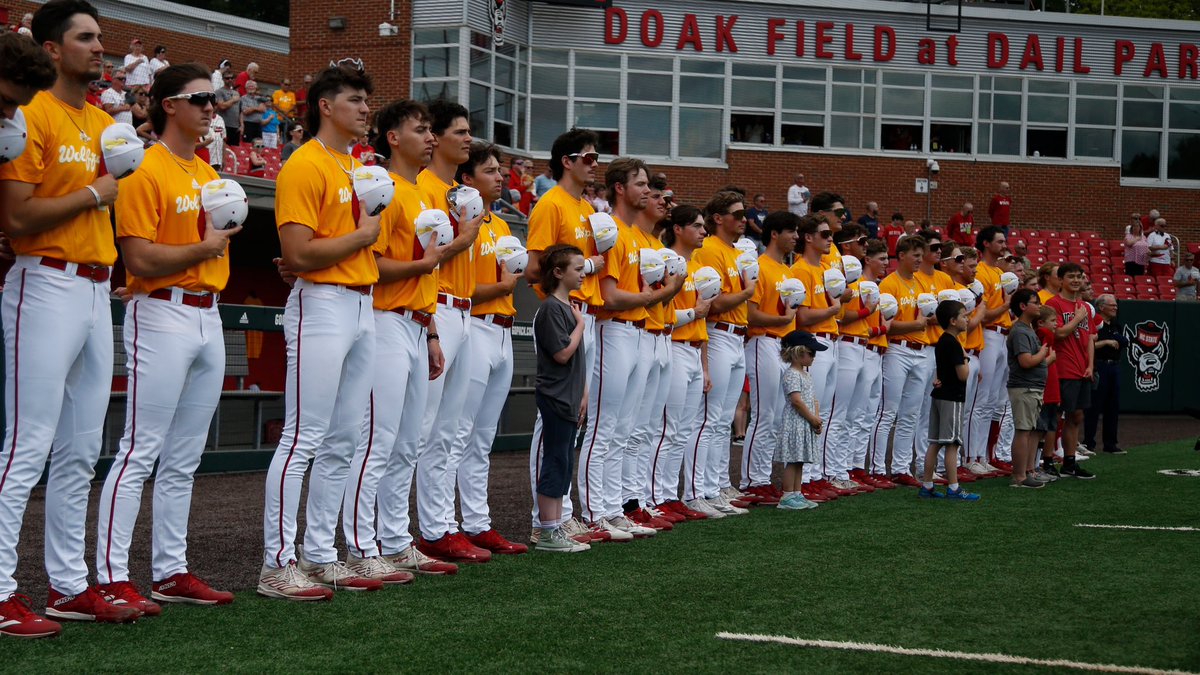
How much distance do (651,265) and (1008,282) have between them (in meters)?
6.18

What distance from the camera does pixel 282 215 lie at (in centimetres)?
594

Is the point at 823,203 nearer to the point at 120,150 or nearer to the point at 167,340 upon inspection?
the point at 167,340

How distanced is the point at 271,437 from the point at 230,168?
5188mm

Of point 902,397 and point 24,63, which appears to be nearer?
point 24,63

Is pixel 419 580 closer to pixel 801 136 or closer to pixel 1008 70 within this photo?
pixel 801 136

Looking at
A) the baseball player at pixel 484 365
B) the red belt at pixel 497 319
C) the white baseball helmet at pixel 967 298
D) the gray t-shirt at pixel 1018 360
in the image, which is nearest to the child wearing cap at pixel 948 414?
the gray t-shirt at pixel 1018 360

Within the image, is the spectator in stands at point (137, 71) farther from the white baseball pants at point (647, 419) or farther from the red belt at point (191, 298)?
the red belt at point (191, 298)

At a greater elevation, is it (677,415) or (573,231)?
(573,231)

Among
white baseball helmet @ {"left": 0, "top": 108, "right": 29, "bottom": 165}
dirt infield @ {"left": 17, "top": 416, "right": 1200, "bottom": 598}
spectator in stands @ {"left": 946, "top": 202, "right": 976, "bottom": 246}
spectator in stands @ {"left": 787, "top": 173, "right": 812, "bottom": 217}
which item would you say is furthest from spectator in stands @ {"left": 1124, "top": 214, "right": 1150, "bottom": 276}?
white baseball helmet @ {"left": 0, "top": 108, "right": 29, "bottom": 165}

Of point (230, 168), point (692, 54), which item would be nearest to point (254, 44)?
point (692, 54)

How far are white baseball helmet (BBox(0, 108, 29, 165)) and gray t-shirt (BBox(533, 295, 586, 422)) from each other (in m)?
3.58

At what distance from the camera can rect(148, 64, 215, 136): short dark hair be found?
5738 mm

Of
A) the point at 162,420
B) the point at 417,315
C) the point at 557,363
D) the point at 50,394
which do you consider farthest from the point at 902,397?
the point at 50,394

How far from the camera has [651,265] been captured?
859cm
